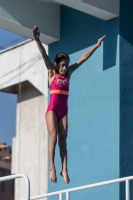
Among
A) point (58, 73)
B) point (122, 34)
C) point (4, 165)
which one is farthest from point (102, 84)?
point (4, 165)

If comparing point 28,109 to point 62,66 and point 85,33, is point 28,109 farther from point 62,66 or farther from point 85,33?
point 62,66

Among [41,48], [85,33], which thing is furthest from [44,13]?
[41,48]

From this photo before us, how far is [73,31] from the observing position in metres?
10.4

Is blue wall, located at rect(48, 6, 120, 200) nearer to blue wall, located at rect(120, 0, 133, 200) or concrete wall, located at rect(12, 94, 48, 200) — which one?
blue wall, located at rect(120, 0, 133, 200)

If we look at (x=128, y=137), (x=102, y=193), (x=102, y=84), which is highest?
(x=102, y=84)

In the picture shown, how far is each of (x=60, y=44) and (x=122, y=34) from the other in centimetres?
124

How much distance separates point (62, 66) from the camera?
6.86 m

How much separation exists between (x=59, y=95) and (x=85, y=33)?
3.43 m

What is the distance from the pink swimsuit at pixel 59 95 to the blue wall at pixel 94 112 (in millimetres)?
2651

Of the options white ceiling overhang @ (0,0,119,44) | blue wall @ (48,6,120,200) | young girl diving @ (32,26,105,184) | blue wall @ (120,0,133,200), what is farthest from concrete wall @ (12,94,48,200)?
young girl diving @ (32,26,105,184)

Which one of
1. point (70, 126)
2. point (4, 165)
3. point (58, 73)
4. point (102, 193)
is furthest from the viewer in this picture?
point (4, 165)

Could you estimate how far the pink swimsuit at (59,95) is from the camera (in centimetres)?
686

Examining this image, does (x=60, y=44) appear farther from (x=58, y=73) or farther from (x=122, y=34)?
(x=58, y=73)

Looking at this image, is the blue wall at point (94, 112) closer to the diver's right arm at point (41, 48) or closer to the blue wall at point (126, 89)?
the blue wall at point (126, 89)
